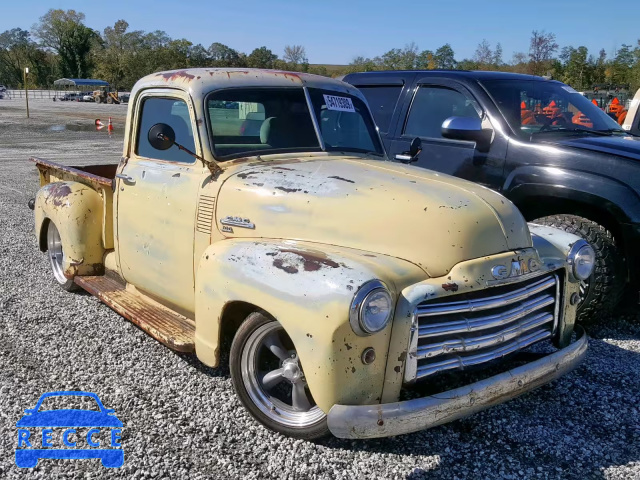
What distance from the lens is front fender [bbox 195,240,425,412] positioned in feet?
8.84

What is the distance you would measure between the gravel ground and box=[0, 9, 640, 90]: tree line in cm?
4706

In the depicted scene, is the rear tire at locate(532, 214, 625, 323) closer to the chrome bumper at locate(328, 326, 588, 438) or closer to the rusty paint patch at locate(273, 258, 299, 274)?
the chrome bumper at locate(328, 326, 588, 438)

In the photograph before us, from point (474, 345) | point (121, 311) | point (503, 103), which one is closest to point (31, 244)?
point (121, 311)

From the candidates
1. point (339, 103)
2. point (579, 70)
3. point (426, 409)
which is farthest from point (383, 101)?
point (579, 70)

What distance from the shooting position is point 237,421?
3385 mm

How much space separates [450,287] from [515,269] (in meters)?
0.48

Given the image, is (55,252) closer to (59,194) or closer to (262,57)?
(59,194)

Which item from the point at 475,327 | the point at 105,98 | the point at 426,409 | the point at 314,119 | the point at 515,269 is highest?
the point at 314,119

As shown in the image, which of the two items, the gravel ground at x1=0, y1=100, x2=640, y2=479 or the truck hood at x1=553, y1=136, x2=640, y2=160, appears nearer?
the gravel ground at x1=0, y1=100, x2=640, y2=479

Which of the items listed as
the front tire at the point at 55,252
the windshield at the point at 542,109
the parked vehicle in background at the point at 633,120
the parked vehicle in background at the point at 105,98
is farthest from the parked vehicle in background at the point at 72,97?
the windshield at the point at 542,109

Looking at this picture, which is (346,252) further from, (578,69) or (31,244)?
(578,69)

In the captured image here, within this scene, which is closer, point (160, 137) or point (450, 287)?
point (450, 287)

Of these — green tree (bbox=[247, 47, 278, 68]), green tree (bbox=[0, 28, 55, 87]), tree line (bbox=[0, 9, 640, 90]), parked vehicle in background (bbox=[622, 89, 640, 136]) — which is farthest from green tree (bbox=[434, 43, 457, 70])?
green tree (bbox=[0, 28, 55, 87])

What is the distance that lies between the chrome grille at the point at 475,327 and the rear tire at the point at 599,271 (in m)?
1.57
